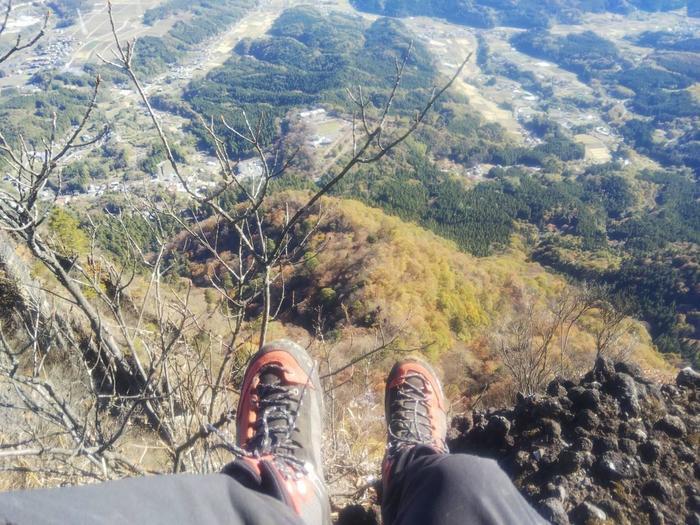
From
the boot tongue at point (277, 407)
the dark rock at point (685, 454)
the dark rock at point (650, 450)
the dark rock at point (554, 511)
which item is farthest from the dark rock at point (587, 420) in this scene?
the boot tongue at point (277, 407)

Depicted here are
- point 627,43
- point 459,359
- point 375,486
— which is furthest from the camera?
point 627,43

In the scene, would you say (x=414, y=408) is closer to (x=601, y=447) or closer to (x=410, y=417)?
(x=410, y=417)

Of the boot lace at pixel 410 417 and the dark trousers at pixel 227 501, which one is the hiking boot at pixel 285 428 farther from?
the boot lace at pixel 410 417

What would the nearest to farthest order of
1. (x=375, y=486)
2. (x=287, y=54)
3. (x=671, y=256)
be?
(x=375, y=486), (x=671, y=256), (x=287, y=54)

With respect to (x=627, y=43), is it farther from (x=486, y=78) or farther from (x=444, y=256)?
(x=444, y=256)

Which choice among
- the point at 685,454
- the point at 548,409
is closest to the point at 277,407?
the point at 548,409

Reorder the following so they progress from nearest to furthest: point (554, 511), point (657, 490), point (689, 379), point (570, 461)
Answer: point (554, 511)
point (657, 490)
point (570, 461)
point (689, 379)

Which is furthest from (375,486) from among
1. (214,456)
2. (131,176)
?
(131,176)
